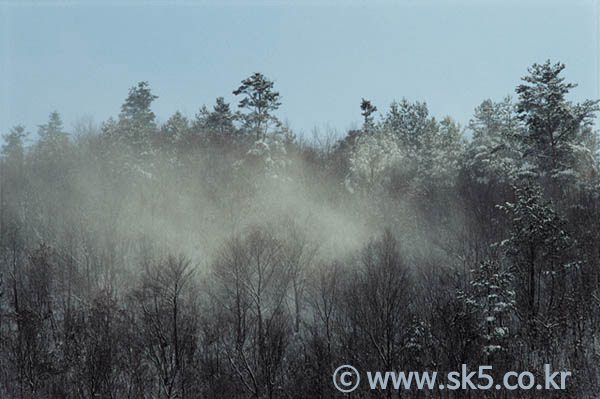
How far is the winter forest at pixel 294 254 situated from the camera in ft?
73.6

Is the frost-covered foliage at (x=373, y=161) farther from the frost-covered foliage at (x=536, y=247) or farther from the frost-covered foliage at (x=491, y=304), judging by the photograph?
the frost-covered foliage at (x=491, y=304)

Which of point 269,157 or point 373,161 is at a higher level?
point 373,161

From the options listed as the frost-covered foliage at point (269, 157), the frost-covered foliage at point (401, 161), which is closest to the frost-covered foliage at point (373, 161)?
the frost-covered foliage at point (401, 161)

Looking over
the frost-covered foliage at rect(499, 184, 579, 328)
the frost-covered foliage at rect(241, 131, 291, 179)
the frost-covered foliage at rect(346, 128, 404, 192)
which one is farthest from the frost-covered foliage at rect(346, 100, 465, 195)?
the frost-covered foliage at rect(499, 184, 579, 328)

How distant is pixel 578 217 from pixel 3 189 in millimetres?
52944

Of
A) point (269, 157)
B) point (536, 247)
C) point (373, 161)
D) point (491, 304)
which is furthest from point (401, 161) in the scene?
point (491, 304)

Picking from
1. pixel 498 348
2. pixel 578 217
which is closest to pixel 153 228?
pixel 498 348

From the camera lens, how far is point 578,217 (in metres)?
29.1

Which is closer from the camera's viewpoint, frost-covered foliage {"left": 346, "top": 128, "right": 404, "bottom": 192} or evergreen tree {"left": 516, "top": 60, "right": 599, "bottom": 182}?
evergreen tree {"left": 516, "top": 60, "right": 599, "bottom": 182}

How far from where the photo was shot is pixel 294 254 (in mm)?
31766

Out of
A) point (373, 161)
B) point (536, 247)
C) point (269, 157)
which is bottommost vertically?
point (536, 247)

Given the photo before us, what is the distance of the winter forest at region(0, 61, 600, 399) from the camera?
22.4m

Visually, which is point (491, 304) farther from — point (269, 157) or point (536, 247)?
point (269, 157)

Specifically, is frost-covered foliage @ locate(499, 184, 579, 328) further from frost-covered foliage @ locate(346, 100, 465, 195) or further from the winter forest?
frost-covered foliage @ locate(346, 100, 465, 195)
